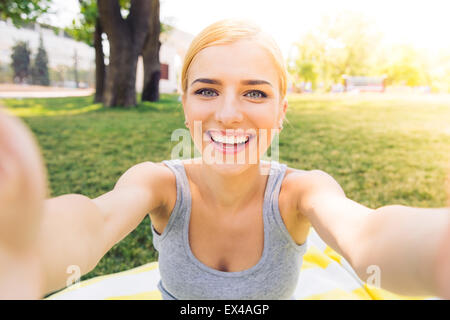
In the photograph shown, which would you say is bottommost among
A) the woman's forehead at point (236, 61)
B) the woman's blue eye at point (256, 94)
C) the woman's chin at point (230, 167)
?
the woman's chin at point (230, 167)

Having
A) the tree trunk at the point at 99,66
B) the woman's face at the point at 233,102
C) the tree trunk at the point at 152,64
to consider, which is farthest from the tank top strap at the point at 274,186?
the tree trunk at the point at 99,66

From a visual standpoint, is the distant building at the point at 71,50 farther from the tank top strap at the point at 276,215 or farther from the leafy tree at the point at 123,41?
the tank top strap at the point at 276,215

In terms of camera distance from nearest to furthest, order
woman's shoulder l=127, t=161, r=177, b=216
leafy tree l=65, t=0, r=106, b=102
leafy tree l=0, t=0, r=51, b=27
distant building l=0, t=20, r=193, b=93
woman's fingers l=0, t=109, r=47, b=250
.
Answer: woman's fingers l=0, t=109, r=47, b=250, woman's shoulder l=127, t=161, r=177, b=216, leafy tree l=0, t=0, r=51, b=27, leafy tree l=65, t=0, r=106, b=102, distant building l=0, t=20, r=193, b=93

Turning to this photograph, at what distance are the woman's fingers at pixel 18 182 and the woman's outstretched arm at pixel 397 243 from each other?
71 centimetres

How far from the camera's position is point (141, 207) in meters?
1.30

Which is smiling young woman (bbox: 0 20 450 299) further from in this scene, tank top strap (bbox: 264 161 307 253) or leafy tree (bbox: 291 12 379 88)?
leafy tree (bbox: 291 12 379 88)

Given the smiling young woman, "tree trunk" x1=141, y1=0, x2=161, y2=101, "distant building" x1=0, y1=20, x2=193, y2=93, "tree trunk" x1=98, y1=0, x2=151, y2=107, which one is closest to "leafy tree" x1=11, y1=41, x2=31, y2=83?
"distant building" x1=0, y1=20, x2=193, y2=93

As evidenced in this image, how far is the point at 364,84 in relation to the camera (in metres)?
29.7

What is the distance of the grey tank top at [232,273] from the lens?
1.52 m

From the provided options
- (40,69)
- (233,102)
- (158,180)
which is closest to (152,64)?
(158,180)

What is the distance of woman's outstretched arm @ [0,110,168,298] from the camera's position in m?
0.47

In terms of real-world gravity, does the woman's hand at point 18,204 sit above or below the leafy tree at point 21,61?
below

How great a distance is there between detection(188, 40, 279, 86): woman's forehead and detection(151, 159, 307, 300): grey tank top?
1.78ft

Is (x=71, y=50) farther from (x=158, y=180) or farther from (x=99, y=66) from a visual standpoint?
(x=158, y=180)
